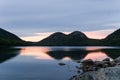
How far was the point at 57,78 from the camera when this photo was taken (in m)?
55.0

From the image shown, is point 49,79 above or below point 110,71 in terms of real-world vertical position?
below

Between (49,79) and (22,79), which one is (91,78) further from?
(22,79)

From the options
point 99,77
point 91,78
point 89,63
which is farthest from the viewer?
point 89,63

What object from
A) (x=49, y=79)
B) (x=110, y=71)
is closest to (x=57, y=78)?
(x=49, y=79)

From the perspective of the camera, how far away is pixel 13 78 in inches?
2217

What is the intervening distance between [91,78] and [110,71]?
23.7 feet

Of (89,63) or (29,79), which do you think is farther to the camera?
(89,63)

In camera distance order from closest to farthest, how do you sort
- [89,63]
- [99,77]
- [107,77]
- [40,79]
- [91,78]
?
1. [107,77]
2. [99,77]
3. [91,78]
4. [40,79]
5. [89,63]

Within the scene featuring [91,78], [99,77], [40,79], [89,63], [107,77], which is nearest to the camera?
[107,77]

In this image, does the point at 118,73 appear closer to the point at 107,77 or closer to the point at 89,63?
the point at 107,77

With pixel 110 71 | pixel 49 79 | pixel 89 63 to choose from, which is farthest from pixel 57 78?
pixel 110 71

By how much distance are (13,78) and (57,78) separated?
9519 millimetres

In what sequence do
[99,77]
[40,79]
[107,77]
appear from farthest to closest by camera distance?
[40,79] < [99,77] < [107,77]

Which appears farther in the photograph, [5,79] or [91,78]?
[5,79]
